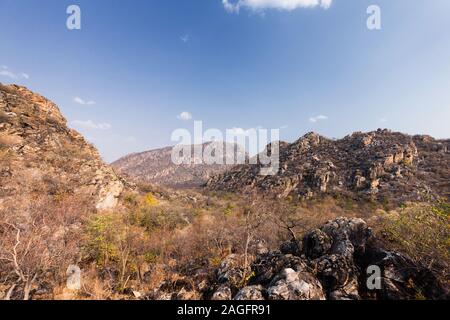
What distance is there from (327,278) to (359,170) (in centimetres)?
5009

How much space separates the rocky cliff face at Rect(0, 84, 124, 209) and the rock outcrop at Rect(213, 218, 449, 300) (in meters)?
19.7

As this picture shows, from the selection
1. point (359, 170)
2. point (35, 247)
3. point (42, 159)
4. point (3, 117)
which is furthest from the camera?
point (359, 170)

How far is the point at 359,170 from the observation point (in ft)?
171

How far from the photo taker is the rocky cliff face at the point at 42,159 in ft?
70.8

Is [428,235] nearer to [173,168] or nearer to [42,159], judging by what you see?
[42,159]

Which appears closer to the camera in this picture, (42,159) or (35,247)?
(35,247)

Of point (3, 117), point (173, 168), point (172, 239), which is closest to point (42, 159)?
point (3, 117)

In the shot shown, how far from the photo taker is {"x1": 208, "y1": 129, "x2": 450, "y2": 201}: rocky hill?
45.3 meters

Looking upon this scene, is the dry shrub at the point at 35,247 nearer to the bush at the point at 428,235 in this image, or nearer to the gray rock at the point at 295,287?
the gray rock at the point at 295,287

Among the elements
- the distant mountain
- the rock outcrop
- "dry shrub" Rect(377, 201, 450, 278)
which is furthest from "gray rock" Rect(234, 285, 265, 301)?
the distant mountain

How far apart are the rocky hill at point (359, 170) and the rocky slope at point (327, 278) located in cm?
2777

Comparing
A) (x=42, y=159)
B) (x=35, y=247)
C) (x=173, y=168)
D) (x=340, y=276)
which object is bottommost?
(x=340, y=276)

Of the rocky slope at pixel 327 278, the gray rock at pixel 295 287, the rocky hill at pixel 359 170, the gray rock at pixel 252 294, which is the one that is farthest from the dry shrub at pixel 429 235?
the rocky hill at pixel 359 170
